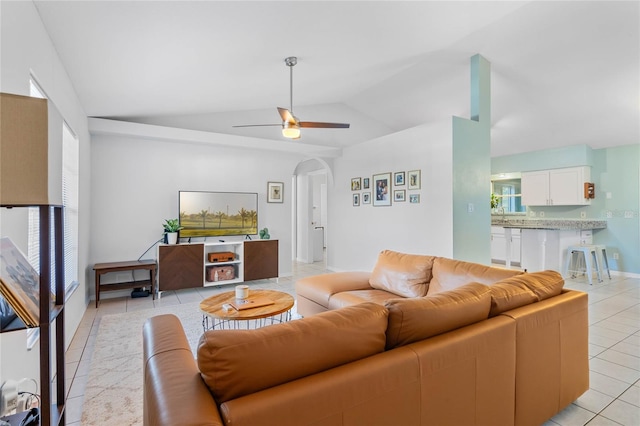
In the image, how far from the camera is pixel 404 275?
9.84 ft

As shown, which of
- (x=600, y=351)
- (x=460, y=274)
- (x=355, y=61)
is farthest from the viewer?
(x=355, y=61)

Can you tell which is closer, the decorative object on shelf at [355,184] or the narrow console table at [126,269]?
the narrow console table at [126,269]

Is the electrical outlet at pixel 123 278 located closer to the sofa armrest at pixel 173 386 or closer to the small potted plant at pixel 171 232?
the small potted plant at pixel 171 232

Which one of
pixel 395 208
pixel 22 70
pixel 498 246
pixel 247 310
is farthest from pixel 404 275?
pixel 498 246

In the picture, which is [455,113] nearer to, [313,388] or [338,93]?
[338,93]

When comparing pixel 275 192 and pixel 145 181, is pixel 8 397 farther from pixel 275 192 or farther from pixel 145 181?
pixel 275 192

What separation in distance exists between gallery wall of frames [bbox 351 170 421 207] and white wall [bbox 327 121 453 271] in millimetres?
71

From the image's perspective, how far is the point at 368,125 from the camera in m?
6.73

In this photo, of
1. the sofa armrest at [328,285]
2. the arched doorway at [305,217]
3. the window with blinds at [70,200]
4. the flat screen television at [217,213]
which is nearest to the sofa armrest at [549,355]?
the sofa armrest at [328,285]

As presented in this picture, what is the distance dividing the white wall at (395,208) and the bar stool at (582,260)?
2912 millimetres

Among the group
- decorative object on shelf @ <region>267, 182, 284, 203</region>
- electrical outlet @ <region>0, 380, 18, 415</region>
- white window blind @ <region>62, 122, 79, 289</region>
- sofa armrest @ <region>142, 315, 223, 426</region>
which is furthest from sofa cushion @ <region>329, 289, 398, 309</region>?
decorative object on shelf @ <region>267, 182, 284, 203</region>

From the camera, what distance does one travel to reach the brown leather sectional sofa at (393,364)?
38.3 inches

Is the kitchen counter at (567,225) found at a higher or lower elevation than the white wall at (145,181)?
lower

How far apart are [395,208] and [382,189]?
44 centimetres
